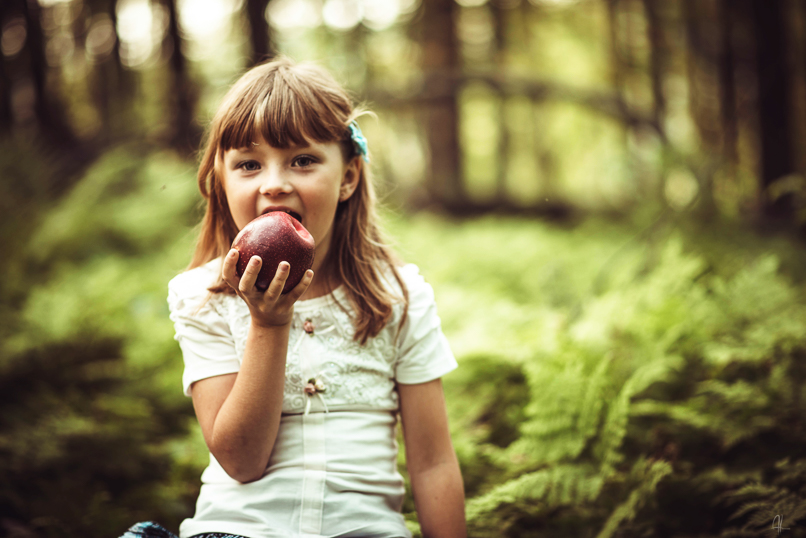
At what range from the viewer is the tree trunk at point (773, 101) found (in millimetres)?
5594

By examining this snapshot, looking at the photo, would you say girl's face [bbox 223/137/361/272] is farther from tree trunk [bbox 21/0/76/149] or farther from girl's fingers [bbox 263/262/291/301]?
tree trunk [bbox 21/0/76/149]

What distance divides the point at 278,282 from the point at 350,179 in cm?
62

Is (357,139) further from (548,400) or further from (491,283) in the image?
(491,283)

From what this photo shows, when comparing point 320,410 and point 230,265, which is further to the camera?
point 320,410

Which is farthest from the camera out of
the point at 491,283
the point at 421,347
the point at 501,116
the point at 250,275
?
the point at 501,116

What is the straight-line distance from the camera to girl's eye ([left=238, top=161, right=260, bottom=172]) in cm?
157

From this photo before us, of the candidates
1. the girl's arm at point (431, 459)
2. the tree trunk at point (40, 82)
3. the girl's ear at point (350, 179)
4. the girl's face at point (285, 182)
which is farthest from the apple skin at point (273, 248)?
the tree trunk at point (40, 82)

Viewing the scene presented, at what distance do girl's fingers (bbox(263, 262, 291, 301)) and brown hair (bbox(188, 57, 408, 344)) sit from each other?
36 cm

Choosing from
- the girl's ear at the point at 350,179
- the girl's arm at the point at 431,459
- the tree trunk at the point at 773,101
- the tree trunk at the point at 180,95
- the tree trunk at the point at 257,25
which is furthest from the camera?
the tree trunk at the point at 180,95

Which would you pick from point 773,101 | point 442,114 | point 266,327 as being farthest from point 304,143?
point 442,114

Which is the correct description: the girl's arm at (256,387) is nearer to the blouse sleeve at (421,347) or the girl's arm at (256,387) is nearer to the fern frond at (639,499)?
the blouse sleeve at (421,347)

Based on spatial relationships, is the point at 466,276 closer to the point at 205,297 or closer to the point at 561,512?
the point at 561,512

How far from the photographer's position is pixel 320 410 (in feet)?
5.27

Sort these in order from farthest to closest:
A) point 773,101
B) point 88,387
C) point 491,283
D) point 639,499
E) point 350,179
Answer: point 773,101
point 491,283
point 88,387
point 639,499
point 350,179
